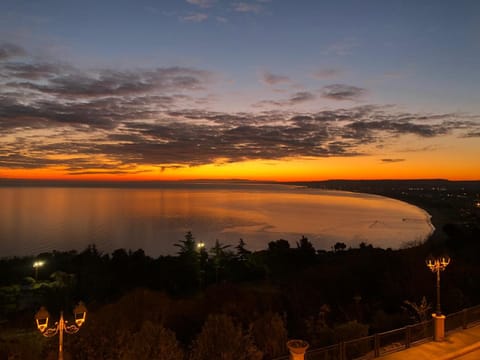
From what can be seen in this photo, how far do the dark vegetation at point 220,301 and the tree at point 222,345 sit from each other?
2 centimetres

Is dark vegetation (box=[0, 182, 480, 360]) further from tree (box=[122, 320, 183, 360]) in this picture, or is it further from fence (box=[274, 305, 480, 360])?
fence (box=[274, 305, 480, 360])

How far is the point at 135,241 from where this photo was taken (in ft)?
172

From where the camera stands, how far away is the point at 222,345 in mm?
8398

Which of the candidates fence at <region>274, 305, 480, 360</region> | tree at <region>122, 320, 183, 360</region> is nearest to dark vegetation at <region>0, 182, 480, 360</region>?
tree at <region>122, 320, 183, 360</region>

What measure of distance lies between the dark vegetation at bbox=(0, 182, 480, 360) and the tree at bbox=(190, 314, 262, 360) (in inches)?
0.9

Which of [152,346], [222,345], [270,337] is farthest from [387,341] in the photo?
[152,346]

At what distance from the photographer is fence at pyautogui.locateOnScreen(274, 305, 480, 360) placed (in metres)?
8.68

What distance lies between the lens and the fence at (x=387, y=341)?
8.68 m

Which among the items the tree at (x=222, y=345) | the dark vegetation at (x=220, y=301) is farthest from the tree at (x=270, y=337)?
the tree at (x=222, y=345)

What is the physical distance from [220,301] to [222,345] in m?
6.77

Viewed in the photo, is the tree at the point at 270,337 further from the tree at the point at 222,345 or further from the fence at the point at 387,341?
the fence at the point at 387,341

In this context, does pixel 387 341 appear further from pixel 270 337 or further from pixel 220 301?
pixel 220 301

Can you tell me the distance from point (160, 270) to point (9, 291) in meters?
10.1

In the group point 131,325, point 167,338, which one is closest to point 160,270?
point 131,325
